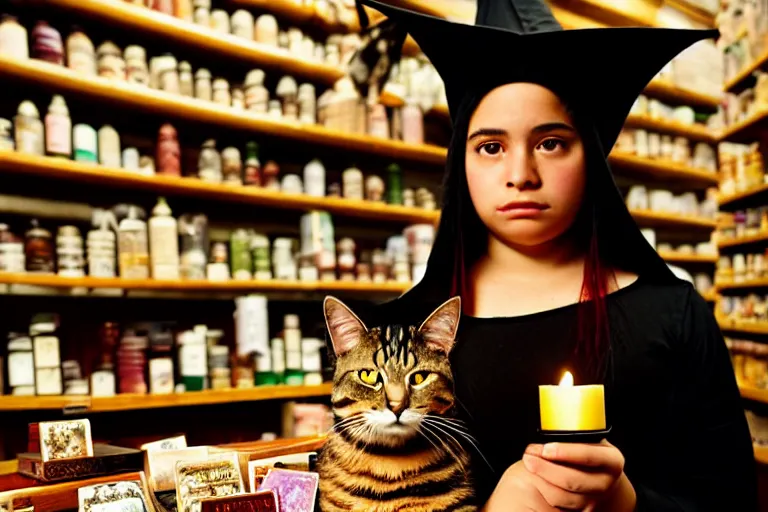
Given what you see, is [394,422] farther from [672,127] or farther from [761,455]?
[672,127]

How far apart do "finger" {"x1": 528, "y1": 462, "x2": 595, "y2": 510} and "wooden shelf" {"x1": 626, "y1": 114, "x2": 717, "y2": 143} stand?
9.77 ft

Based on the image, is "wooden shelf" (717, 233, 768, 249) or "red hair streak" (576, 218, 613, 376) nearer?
"red hair streak" (576, 218, 613, 376)

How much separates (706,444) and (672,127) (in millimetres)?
3134

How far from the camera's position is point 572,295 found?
0.68 m

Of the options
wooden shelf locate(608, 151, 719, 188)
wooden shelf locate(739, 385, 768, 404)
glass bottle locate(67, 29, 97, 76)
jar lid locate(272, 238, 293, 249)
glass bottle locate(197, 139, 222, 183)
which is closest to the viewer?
glass bottle locate(67, 29, 97, 76)

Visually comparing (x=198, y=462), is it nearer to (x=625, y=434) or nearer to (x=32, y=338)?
(x=625, y=434)

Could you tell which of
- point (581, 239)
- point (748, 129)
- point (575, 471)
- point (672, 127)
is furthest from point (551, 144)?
point (672, 127)

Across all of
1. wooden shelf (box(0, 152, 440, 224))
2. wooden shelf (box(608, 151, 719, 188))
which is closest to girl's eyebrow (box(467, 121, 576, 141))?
wooden shelf (box(0, 152, 440, 224))

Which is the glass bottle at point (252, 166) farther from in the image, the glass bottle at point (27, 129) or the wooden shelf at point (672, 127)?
the wooden shelf at point (672, 127)

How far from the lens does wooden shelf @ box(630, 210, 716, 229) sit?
3248 millimetres

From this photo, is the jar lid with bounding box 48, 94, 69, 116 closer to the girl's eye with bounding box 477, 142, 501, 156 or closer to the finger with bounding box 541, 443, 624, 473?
the girl's eye with bounding box 477, 142, 501, 156

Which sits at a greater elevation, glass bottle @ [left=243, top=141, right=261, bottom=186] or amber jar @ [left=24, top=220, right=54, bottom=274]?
glass bottle @ [left=243, top=141, right=261, bottom=186]

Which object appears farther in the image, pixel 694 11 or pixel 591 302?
pixel 694 11

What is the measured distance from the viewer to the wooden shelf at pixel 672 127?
322cm
